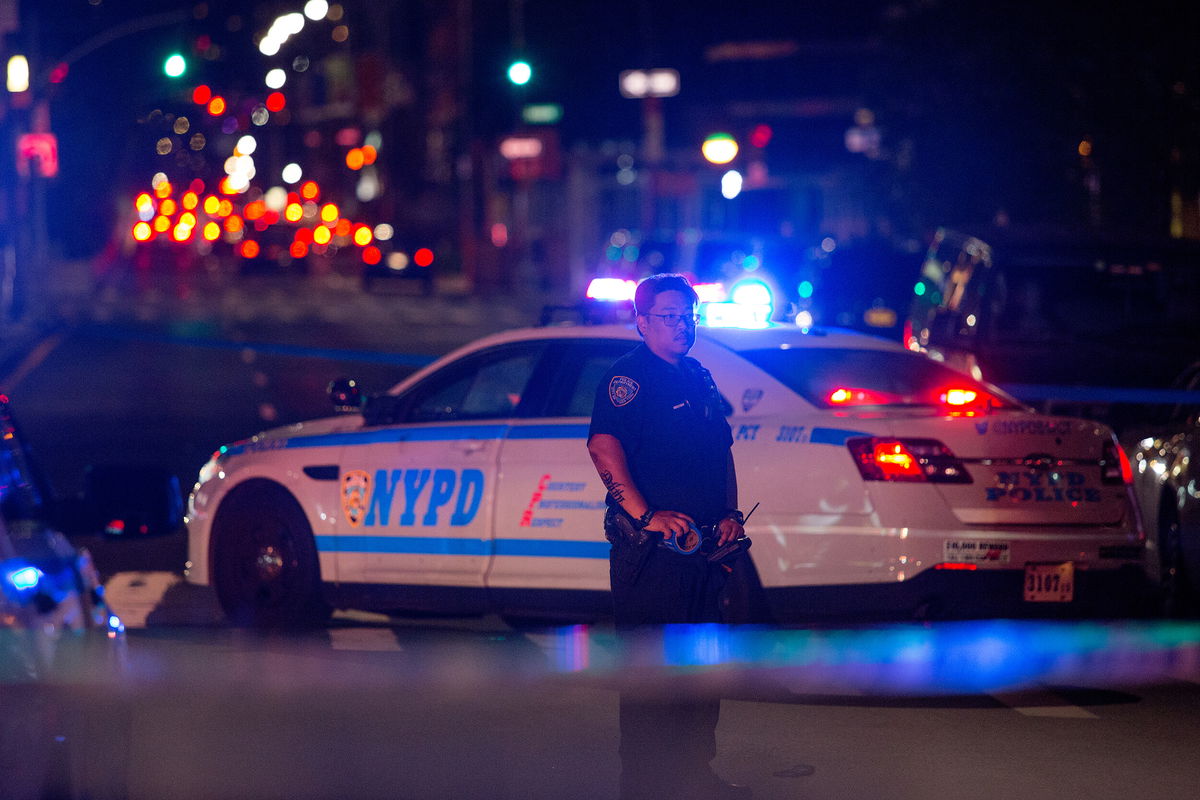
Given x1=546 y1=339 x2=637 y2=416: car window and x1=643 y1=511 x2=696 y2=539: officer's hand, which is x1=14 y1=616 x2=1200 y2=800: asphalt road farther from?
x1=546 y1=339 x2=637 y2=416: car window

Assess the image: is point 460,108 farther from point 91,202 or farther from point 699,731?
point 699,731

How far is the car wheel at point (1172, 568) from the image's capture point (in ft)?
29.7

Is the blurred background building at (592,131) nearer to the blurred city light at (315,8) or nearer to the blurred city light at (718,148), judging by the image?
the blurred city light at (718,148)

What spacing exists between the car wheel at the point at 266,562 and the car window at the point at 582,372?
1.35m

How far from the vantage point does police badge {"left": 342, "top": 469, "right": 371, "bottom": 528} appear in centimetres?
830

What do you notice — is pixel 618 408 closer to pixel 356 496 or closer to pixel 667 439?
pixel 667 439

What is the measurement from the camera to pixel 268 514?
858 centimetres

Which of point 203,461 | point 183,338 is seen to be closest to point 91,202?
point 183,338

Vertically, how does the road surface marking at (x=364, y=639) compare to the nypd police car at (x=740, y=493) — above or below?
below

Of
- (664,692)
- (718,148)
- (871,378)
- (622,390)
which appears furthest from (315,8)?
(622,390)

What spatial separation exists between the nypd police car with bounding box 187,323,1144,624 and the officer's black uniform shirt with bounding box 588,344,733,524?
1.85 metres

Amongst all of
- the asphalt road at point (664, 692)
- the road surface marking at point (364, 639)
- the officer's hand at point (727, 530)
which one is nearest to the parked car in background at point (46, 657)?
the asphalt road at point (664, 692)

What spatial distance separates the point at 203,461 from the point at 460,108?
5241 centimetres

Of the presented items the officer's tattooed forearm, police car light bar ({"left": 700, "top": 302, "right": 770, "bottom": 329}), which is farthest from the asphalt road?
police car light bar ({"left": 700, "top": 302, "right": 770, "bottom": 329})
